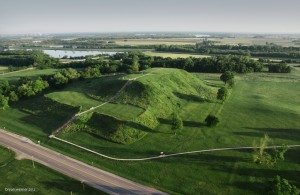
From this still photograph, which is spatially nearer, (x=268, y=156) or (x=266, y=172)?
(x=266, y=172)

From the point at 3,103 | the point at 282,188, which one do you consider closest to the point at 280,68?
the point at 3,103

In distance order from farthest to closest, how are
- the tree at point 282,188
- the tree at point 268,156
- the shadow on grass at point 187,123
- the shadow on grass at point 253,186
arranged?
the shadow on grass at point 187,123 → the tree at point 268,156 → the shadow on grass at point 253,186 → the tree at point 282,188

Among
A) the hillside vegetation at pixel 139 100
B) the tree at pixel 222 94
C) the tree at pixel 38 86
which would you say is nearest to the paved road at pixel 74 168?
the hillside vegetation at pixel 139 100

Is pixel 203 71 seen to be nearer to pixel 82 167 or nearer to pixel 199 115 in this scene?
pixel 199 115

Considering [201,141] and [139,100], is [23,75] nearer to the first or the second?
[139,100]

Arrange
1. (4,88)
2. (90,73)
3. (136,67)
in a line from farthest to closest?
(136,67) < (90,73) < (4,88)

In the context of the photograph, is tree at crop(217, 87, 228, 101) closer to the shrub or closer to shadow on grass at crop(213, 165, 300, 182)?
shadow on grass at crop(213, 165, 300, 182)

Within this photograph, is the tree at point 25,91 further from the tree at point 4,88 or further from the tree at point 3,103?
the tree at point 3,103
